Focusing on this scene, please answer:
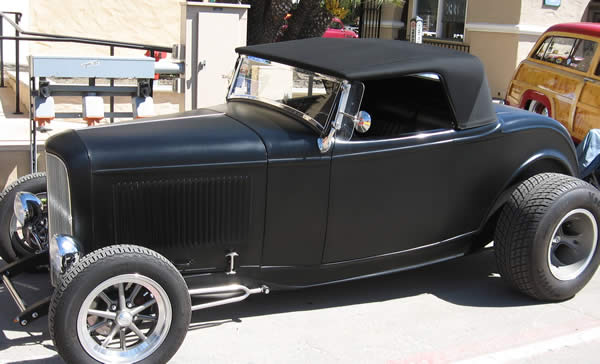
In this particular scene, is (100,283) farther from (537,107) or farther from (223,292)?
(537,107)

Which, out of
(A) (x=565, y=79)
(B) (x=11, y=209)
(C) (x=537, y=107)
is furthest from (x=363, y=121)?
(C) (x=537, y=107)

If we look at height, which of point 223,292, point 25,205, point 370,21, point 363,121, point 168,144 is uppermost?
point 370,21

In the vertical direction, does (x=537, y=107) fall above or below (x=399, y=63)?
below

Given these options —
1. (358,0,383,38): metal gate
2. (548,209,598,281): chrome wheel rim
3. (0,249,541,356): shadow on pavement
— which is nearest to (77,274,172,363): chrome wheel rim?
(0,249,541,356): shadow on pavement

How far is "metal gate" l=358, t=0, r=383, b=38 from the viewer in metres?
17.9

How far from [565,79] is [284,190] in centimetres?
590

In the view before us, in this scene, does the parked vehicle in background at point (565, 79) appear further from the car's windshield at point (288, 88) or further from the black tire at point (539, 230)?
the car's windshield at point (288, 88)

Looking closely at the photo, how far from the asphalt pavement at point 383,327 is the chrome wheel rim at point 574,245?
0.76 ft

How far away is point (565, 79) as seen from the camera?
8.73 meters

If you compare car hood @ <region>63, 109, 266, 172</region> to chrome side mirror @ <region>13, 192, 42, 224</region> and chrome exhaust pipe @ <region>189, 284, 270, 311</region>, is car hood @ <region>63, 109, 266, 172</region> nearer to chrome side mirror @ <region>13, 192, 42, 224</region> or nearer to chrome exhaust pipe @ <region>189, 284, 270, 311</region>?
chrome side mirror @ <region>13, 192, 42, 224</region>

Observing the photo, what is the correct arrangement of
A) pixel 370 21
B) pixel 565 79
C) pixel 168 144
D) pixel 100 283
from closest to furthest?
pixel 100 283
pixel 168 144
pixel 565 79
pixel 370 21

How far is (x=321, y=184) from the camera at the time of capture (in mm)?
4117

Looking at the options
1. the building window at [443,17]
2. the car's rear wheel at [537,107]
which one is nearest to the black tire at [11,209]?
the car's rear wheel at [537,107]

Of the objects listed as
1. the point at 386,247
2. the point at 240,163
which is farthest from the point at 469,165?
the point at 240,163
